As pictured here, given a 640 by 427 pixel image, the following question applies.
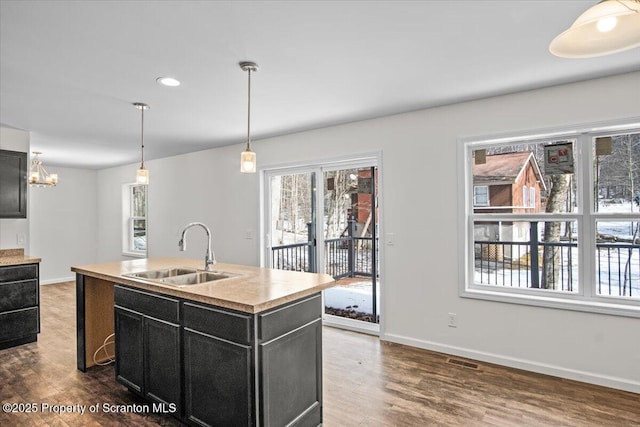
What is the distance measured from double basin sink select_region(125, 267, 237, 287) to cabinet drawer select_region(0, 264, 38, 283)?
200cm

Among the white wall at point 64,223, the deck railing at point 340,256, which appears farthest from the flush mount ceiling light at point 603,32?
the white wall at point 64,223

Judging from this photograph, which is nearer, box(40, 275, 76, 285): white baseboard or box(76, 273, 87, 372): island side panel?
box(76, 273, 87, 372): island side panel

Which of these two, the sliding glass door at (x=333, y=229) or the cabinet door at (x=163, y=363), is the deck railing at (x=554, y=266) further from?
the cabinet door at (x=163, y=363)

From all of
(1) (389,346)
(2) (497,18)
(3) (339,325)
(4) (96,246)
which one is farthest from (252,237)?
(4) (96,246)

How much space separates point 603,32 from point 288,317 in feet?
6.17

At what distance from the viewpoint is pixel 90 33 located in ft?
6.58

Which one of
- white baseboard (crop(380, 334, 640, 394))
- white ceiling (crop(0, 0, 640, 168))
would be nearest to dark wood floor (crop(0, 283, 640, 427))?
white baseboard (crop(380, 334, 640, 394))

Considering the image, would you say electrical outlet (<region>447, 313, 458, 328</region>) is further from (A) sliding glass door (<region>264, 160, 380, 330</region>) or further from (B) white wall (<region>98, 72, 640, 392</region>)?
(A) sliding glass door (<region>264, 160, 380, 330</region>)

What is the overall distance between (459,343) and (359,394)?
48.9 inches

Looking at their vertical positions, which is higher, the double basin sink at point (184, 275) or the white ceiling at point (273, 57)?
the white ceiling at point (273, 57)

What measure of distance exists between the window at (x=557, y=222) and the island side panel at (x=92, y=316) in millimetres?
3336

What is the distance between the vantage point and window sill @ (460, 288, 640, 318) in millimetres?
2672

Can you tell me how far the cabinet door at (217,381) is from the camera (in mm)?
1826

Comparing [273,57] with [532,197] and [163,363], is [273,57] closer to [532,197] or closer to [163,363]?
[163,363]
